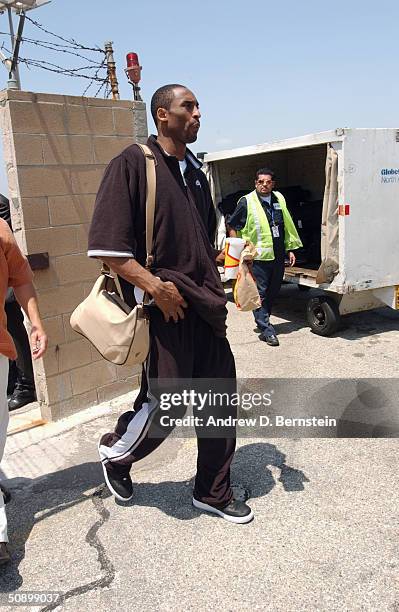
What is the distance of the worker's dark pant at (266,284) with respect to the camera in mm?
5816

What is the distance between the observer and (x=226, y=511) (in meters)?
2.71

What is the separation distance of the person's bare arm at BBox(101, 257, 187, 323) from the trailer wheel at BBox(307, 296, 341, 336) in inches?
148

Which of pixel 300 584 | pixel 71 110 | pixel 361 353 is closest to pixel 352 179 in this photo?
pixel 361 353

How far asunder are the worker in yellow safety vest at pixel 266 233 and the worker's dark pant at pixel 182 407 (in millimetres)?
3106

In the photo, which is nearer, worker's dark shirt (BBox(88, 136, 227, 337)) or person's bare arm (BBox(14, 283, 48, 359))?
worker's dark shirt (BBox(88, 136, 227, 337))

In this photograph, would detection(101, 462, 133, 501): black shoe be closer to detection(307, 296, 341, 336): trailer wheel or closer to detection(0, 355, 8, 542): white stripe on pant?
detection(0, 355, 8, 542): white stripe on pant

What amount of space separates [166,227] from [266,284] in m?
3.64

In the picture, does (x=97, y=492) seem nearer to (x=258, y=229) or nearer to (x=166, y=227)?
(x=166, y=227)

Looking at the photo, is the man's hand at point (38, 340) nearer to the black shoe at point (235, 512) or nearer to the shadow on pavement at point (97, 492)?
the shadow on pavement at point (97, 492)

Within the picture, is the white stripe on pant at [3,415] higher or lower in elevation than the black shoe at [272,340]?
→ higher

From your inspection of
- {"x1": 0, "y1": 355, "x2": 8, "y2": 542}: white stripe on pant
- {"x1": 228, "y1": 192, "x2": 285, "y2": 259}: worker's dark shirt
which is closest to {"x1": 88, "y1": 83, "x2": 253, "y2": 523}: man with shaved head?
{"x1": 0, "y1": 355, "x2": 8, "y2": 542}: white stripe on pant

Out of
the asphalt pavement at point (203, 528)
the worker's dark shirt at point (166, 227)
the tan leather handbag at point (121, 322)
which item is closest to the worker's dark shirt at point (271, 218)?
the asphalt pavement at point (203, 528)

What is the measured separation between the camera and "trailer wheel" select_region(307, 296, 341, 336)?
5812 millimetres

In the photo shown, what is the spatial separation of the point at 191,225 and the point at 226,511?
57.3 inches
